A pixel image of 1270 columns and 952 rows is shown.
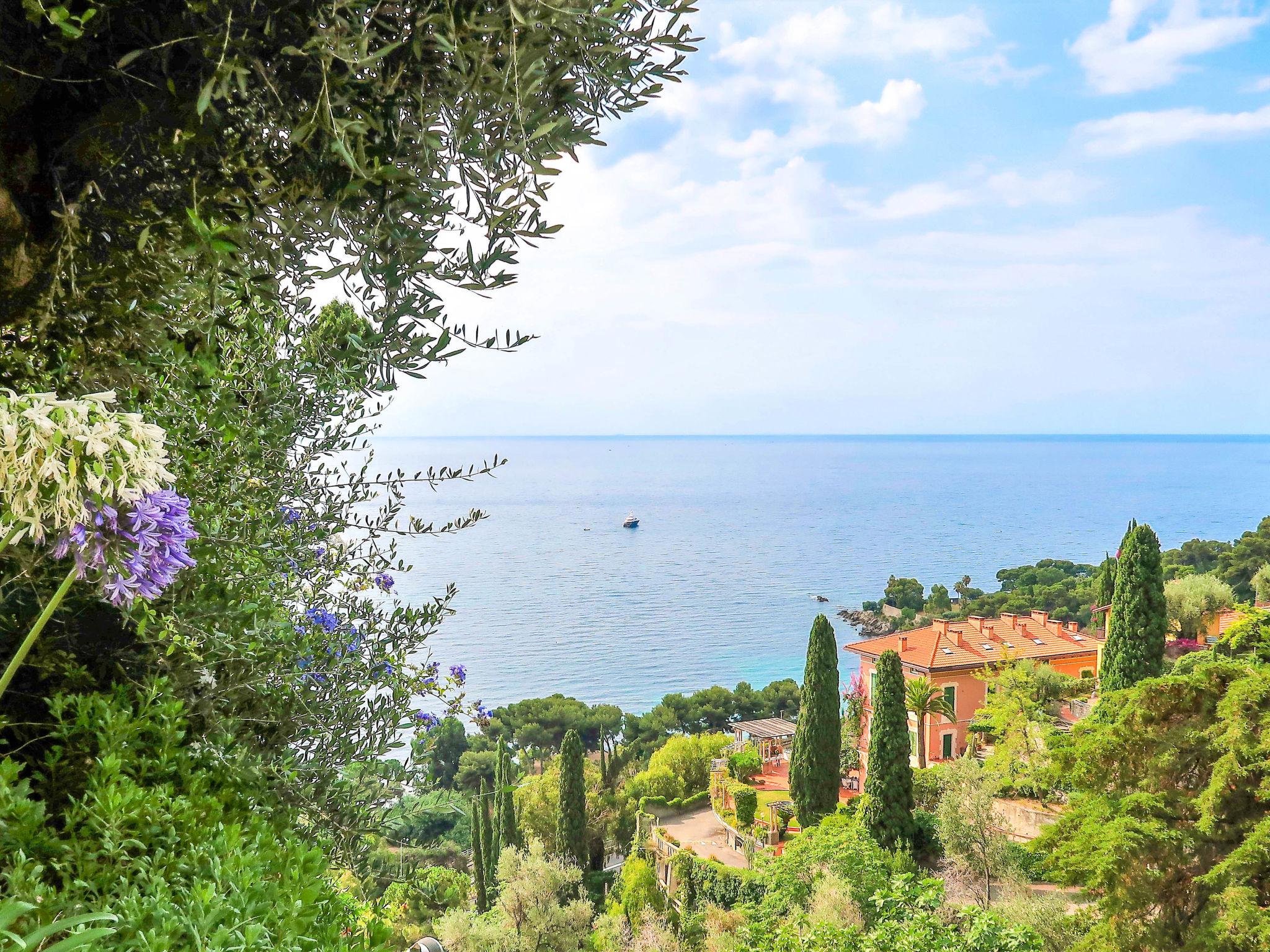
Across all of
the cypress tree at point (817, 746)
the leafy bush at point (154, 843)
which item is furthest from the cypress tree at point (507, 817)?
the leafy bush at point (154, 843)

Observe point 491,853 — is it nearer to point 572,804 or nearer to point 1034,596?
point 572,804

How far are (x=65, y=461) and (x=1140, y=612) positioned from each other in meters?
17.4

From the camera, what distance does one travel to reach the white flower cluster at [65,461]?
0.58m

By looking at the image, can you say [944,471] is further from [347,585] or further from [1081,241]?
[347,585]

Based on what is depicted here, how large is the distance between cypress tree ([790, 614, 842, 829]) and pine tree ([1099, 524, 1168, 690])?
536cm

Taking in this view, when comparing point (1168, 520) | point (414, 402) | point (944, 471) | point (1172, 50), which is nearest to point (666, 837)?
point (414, 402)

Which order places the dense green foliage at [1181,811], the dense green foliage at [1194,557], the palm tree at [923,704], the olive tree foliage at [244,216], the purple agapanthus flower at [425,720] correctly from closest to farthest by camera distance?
the olive tree foliage at [244,216]
the purple agapanthus flower at [425,720]
the dense green foliage at [1181,811]
the palm tree at [923,704]
the dense green foliage at [1194,557]

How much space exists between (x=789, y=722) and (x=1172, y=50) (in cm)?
2074

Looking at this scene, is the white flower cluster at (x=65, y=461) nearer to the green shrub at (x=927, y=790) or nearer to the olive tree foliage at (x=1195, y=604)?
the green shrub at (x=927, y=790)

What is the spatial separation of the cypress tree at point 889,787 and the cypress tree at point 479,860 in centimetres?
795

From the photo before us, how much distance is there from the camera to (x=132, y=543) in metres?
0.67

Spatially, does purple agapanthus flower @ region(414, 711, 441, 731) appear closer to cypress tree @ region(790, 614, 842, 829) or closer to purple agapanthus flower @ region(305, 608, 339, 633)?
purple agapanthus flower @ region(305, 608, 339, 633)

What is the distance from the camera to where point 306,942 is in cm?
77

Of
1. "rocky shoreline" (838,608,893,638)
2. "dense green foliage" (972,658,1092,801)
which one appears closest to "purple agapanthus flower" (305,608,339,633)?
"dense green foliage" (972,658,1092,801)
